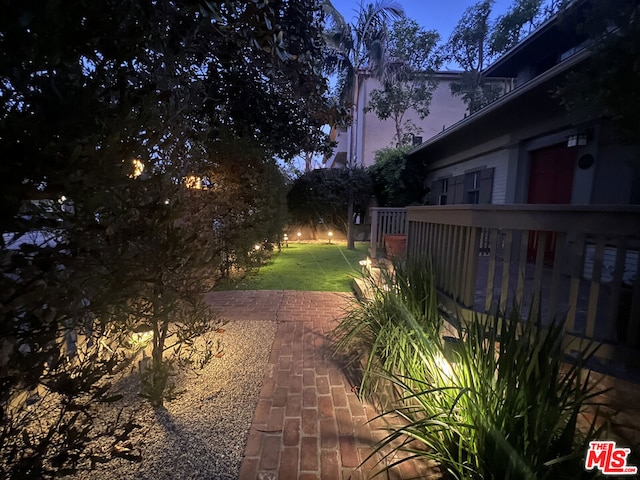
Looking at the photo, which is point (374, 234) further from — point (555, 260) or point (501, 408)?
point (501, 408)

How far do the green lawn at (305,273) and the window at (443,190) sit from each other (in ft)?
10.1

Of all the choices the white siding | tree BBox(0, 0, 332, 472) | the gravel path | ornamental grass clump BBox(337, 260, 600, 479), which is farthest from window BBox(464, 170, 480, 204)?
tree BBox(0, 0, 332, 472)

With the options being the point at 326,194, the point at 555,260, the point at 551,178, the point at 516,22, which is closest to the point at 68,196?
the point at 555,260

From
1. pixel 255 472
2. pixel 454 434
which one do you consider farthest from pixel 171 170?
pixel 454 434

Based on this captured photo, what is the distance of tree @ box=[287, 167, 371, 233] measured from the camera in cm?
1283

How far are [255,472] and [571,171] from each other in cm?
610

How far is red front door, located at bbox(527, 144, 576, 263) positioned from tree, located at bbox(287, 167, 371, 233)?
722 cm

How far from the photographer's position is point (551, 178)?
553 cm

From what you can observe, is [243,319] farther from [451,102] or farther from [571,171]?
[451,102]

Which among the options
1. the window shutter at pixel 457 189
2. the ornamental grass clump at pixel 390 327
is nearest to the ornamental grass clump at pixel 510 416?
the ornamental grass clump at pixel 390 327

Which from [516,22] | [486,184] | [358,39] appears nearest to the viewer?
[486,184]

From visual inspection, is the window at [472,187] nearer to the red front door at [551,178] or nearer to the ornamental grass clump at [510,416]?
the red front door at [551,178]

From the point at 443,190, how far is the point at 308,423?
880 centimetres

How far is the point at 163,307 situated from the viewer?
2117 millimetres
